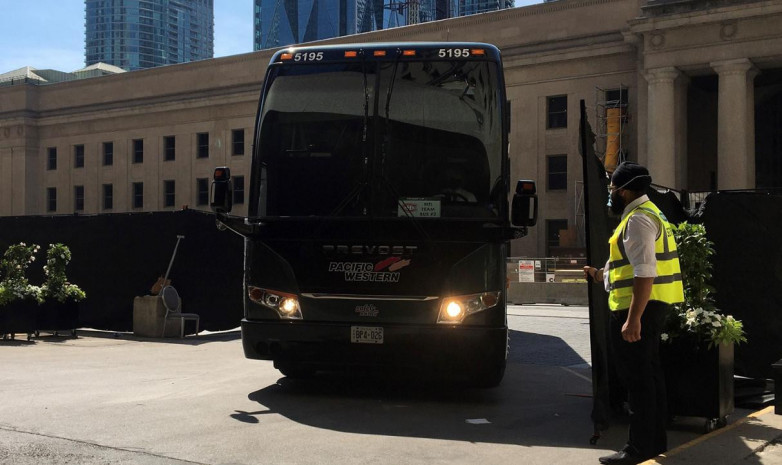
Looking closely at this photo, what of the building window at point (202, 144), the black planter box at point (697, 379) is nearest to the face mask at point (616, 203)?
the black planter box at point (697, 379)

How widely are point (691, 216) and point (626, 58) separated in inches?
1700

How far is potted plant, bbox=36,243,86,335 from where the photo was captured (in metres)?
16.3

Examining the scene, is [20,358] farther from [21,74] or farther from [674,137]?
[21,74]

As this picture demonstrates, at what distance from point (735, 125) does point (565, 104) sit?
34.0 ft

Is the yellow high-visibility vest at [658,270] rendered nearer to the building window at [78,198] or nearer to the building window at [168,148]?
the building window at [168,148]

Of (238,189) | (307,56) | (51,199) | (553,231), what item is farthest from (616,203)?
(51,199)

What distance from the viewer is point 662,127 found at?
4741 cm


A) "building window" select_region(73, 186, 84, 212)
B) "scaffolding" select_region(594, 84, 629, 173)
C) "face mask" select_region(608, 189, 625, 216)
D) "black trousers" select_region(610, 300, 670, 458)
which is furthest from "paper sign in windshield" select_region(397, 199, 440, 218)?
"building window" select_region(73, 186, 84, 212)

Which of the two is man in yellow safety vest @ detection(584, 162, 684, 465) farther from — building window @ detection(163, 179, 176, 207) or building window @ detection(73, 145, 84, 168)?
building window @ detection(73, 145, 84, 168)

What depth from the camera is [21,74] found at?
86562mm

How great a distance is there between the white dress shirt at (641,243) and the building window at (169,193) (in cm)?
6775

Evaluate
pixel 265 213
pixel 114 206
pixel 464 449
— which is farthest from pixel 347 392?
pixel 114 206

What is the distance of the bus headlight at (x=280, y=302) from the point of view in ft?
29.4

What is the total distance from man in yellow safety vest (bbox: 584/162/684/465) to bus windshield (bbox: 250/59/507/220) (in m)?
2.86
